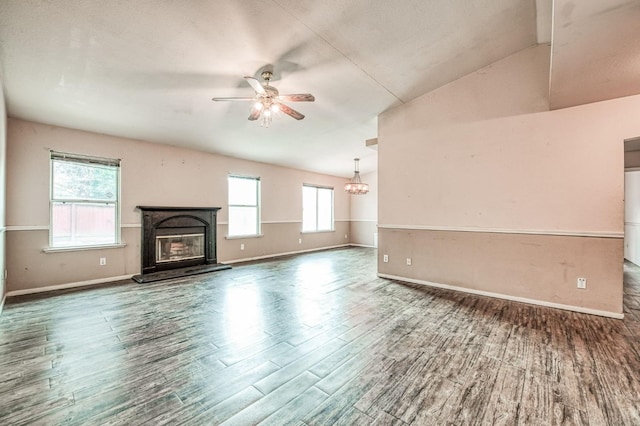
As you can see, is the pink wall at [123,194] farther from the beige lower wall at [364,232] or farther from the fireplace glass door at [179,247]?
the beige lower wall at [364,232]

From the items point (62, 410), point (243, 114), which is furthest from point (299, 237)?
point (62, 410)

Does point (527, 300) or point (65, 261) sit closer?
point (527, 300)

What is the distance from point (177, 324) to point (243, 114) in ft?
11.1

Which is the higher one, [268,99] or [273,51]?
[273,51]

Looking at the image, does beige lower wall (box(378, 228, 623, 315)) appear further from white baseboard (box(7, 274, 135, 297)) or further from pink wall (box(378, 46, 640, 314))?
white baseboard (box(7, 274, 135, 297))

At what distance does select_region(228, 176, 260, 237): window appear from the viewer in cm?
683

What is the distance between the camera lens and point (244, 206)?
23.2 ft

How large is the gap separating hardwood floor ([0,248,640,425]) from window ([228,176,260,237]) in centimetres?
310

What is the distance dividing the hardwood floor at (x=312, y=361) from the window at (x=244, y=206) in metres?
3.10

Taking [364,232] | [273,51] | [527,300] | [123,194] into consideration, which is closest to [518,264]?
[527,300]

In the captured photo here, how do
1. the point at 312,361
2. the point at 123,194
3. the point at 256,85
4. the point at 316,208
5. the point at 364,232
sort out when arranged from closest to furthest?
the point at 312,361 < the point at 256,85 < the point at 123,194 < the point at 316,208 < the point at 364,232

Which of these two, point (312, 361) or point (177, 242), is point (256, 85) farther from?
point (177, 242)

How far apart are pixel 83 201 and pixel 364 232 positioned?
25.8 ft

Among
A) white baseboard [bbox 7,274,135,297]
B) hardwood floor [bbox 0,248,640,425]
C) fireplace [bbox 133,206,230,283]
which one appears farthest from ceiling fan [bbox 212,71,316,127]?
white baseboard [bbox 7,274,135,297]
